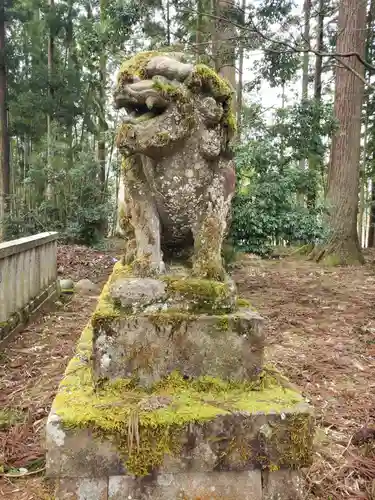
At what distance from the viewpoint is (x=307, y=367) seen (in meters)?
3.86

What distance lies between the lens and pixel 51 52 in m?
15.7

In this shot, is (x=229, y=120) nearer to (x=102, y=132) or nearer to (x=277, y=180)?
(x=277, y=180)

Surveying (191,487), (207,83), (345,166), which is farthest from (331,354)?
(345,166)

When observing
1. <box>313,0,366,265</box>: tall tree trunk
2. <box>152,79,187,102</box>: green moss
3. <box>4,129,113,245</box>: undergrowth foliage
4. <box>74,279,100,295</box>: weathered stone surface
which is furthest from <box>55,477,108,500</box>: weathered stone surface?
<box>4,129,113,245</box>: undergrowth foliage

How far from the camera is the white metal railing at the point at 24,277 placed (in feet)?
14.9

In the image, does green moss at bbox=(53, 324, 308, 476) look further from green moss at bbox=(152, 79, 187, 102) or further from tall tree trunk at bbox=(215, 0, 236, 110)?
tall tree trunk at bbox=(215, 0, 236, 110)

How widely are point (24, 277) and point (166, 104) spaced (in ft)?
12.5

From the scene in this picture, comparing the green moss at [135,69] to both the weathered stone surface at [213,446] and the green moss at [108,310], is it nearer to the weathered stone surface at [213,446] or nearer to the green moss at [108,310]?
the green moss at [108,310]

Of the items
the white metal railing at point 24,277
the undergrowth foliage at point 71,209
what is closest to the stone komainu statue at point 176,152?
the white metal railing at point 24,277

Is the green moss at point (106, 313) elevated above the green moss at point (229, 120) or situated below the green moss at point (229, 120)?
below

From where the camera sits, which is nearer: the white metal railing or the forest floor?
the forest floor

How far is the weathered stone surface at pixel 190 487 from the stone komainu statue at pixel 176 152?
930 millimetres

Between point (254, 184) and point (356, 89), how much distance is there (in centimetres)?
488

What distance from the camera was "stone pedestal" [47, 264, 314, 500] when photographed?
1899 mm
